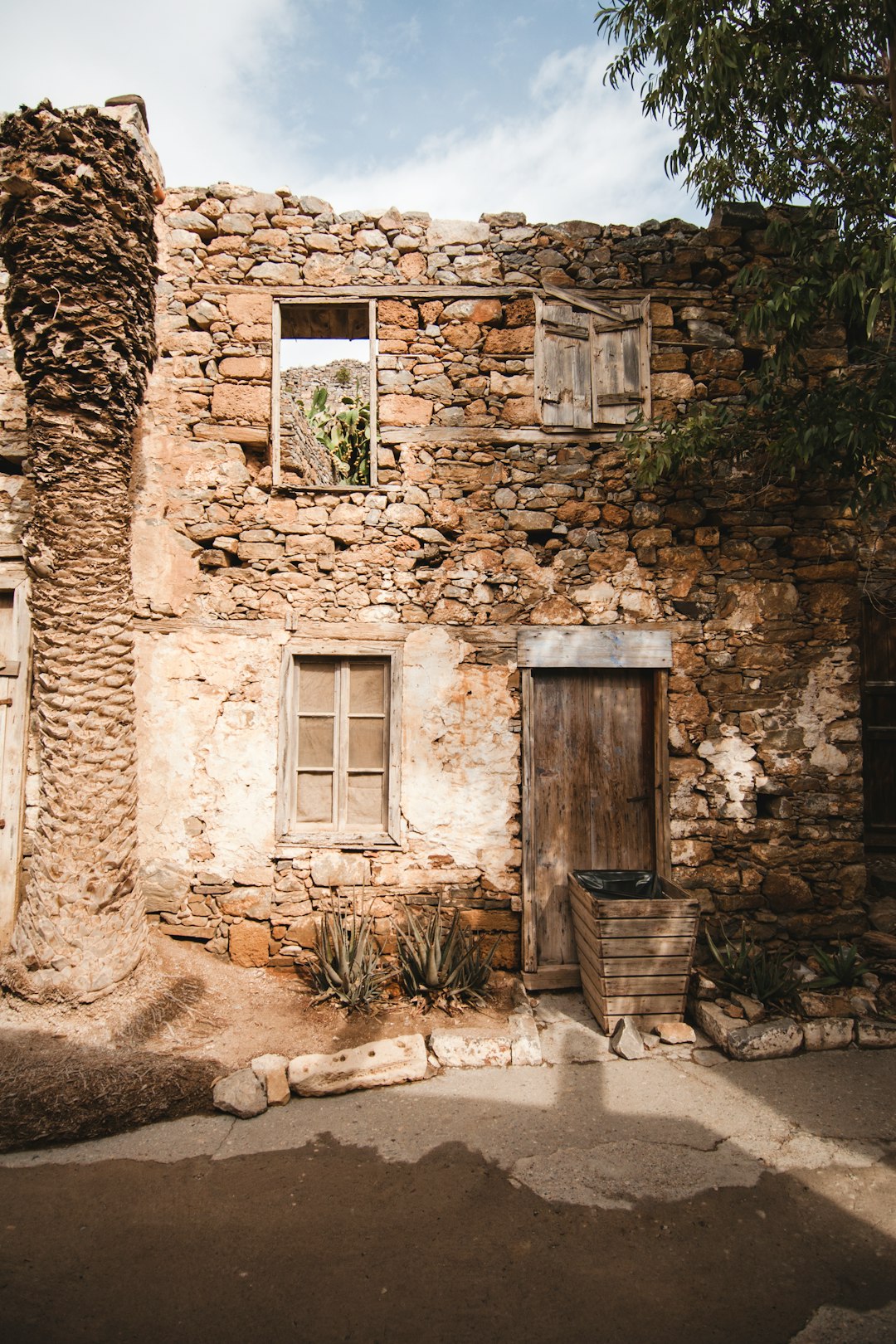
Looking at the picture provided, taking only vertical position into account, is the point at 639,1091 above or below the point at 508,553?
below

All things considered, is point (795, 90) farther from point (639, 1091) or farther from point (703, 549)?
point (639, 1091)

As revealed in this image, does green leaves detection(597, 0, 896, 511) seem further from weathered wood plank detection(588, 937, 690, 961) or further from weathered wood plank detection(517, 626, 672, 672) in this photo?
weathered wood plank detection(588, 937, 690, 961)

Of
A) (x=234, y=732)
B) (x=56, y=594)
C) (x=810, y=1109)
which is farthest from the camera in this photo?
(x=234, y=732)

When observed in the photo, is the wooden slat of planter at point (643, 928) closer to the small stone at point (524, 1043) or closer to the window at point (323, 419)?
the small stone at point (524, 1043)

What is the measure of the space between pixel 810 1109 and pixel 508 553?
3.62 m

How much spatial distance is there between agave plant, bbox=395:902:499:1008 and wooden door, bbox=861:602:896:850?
337 cm

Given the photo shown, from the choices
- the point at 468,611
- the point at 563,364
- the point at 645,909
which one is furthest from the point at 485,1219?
the point at 563,364

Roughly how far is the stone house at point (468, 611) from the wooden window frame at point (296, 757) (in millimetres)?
19

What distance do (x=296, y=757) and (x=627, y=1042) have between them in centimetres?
273

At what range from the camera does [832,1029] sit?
12.8 feet

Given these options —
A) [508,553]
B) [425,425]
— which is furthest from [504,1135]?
[425,425]

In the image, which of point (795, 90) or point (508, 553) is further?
point (508, 553)

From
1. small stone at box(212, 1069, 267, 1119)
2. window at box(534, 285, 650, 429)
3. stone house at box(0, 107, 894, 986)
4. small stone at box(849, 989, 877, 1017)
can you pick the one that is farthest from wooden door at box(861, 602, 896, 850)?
small stone at box(212, 1069, 267, 1119)

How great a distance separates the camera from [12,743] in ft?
15.9
